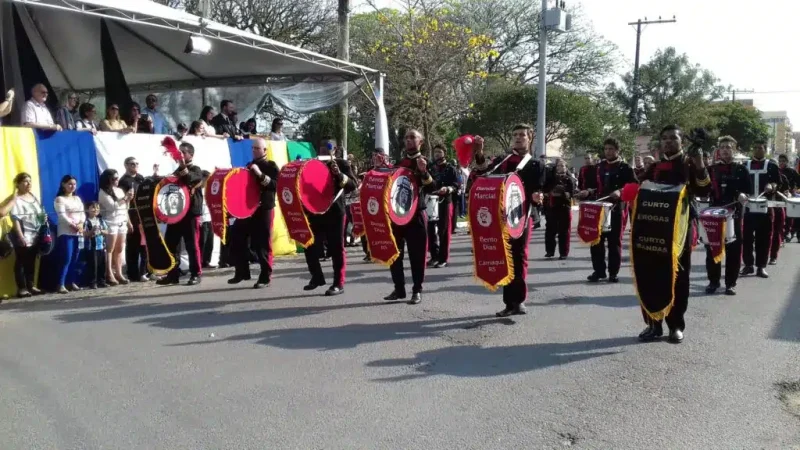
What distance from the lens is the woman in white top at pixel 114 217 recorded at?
9.62 metres

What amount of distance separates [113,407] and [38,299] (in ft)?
15.4

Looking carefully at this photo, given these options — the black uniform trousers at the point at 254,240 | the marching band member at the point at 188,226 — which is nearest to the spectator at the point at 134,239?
the marching band member at the point at 188,226

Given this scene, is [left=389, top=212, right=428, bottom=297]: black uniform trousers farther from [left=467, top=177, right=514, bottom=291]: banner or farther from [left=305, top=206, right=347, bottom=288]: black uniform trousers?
[left=467, top=177, right=514, bottom=291]: banner

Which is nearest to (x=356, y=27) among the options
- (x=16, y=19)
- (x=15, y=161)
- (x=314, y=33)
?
(x=314, y=33)

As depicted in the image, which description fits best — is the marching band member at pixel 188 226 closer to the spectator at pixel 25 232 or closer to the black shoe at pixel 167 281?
the black shoe at pixel 167 281

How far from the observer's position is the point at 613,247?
9.80m

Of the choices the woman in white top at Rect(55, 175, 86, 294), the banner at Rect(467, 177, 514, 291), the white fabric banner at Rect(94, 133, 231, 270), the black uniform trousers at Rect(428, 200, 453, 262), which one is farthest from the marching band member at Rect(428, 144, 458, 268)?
the woman in white top at Rect(55, 175, 86, 294)

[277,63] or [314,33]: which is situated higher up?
[314,33]

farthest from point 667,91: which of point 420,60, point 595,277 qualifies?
point 595,277

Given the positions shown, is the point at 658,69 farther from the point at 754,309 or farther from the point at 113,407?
the point at 113,407

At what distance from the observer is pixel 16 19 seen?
1090 cm

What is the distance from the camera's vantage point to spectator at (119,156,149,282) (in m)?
9.92

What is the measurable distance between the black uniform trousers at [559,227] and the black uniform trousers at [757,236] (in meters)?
2.85

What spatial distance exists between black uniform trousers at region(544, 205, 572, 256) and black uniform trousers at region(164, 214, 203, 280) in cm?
600
